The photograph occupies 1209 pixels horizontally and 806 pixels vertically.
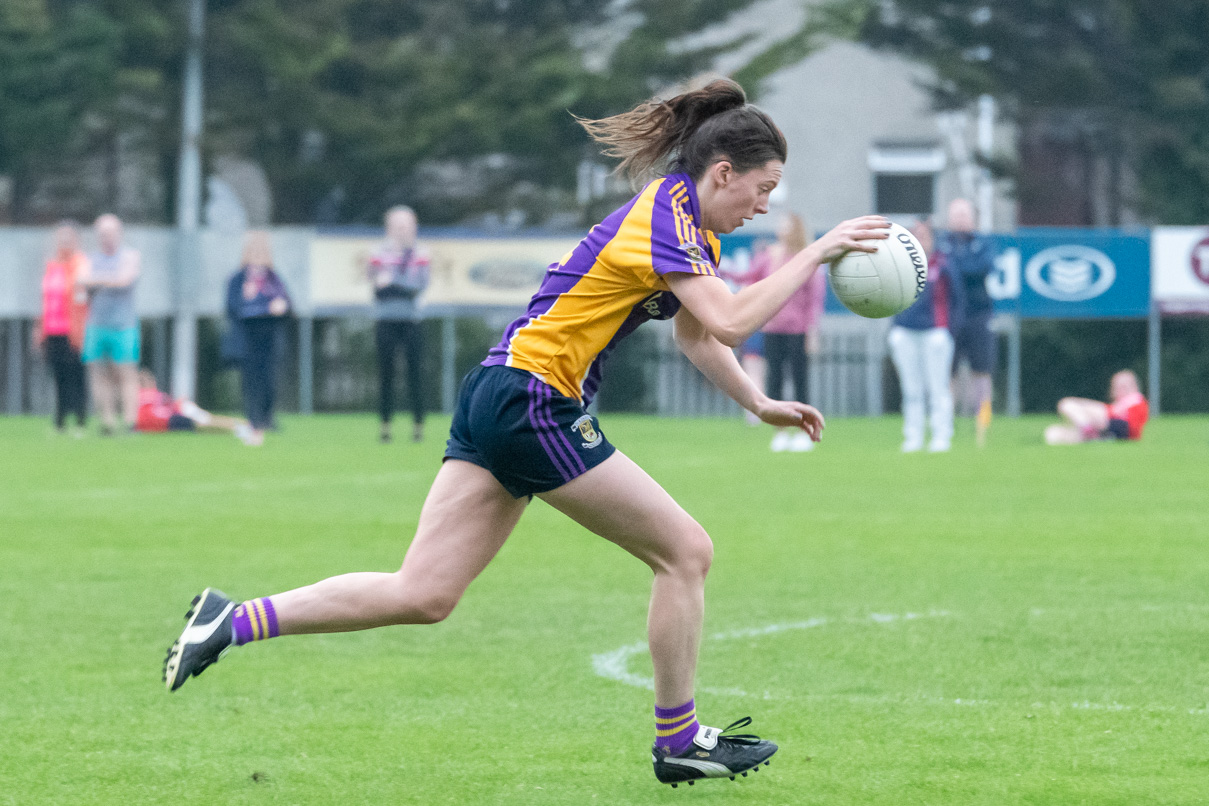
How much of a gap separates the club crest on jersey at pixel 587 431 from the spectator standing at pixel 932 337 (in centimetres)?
1152

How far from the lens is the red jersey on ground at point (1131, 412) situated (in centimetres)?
1888

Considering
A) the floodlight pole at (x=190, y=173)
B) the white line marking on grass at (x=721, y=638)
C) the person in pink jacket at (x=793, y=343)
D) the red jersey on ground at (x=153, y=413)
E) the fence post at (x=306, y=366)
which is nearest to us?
the white line marking on grass at (x=721, y=638)

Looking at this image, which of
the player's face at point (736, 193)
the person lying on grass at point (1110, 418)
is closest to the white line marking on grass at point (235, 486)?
the person lying on grass at point (1110, 418)

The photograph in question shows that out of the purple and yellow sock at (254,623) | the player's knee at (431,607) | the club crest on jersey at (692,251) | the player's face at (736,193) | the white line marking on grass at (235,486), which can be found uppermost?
the player's face at (736,193)

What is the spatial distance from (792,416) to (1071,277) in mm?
19859

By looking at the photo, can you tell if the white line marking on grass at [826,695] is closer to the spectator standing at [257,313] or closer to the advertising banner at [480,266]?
the spectator standing at [257,313]

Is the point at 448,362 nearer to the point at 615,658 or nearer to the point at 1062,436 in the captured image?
the point at 1062,436

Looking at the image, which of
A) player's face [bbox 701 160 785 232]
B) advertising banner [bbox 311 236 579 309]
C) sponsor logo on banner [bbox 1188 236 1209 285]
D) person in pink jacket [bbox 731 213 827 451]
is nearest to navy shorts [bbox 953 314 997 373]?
person in pink jacket [bbox 731 213 827 451]

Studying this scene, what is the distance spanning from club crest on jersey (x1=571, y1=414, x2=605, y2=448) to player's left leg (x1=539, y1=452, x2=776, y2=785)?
0.20ft

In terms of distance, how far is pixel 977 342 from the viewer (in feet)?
58.8

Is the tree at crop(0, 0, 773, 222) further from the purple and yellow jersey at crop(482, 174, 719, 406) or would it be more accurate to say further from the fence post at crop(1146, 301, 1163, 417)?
the purple and yellow jersey at crop(482, 174, 719, 406)

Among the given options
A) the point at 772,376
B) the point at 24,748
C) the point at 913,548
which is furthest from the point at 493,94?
the point at 24,748

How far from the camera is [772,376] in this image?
703 inches

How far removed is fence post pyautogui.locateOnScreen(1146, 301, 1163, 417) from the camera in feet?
81.1
